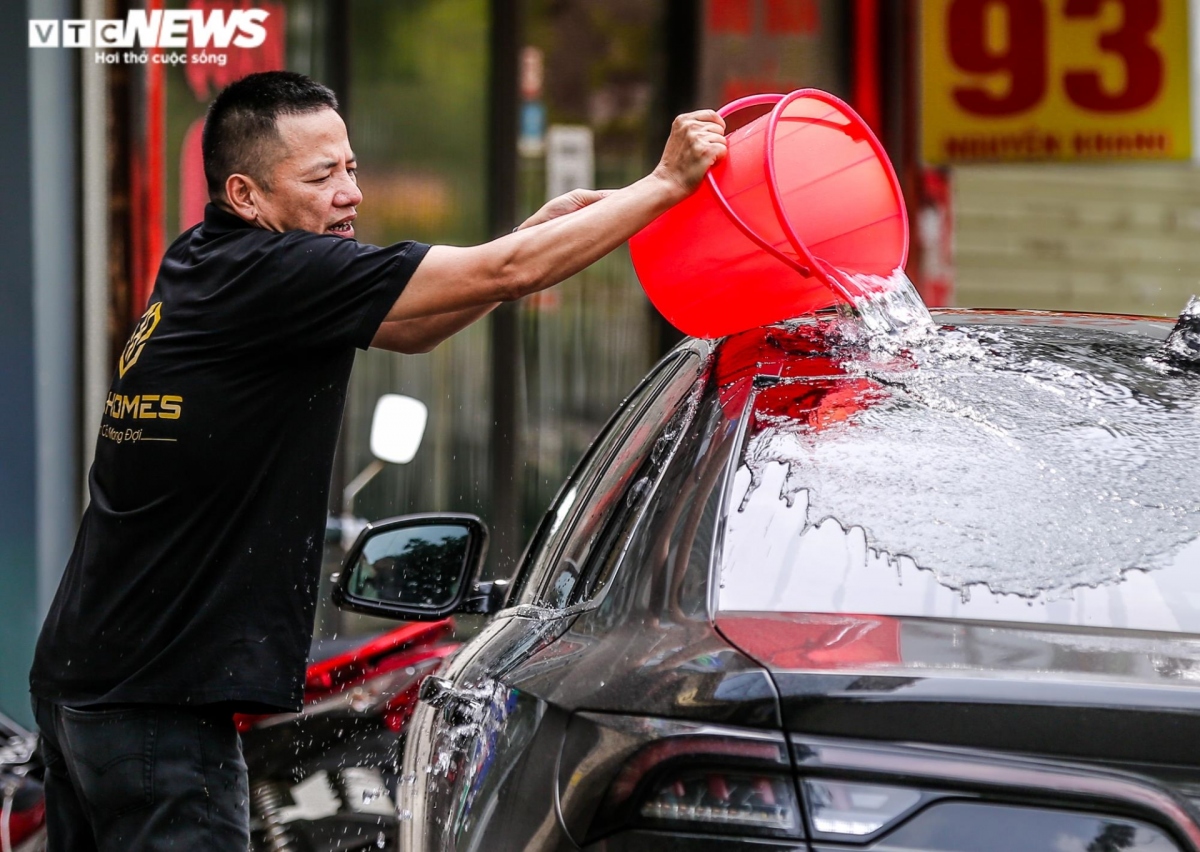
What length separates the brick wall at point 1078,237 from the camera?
10.1 m

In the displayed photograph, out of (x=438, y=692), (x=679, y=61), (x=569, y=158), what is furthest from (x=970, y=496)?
(x=679, y=61)

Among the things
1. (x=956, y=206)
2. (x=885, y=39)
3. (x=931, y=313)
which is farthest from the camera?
(x=956, y=206)

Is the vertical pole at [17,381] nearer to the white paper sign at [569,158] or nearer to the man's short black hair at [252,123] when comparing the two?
the white paper sign at [569,158]

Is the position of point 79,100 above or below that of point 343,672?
above

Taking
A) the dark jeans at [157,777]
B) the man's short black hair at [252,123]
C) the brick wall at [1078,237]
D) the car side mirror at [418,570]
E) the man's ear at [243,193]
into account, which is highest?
the brick wall at [1078,237]

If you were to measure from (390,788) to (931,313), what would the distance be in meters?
2.05

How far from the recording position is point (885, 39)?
29.8ft

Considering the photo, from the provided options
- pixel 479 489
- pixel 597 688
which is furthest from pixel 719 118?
pixel 479 489

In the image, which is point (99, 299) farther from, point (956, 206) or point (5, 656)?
point (956, 206)

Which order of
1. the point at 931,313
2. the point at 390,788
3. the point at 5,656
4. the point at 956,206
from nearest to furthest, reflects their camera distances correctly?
the point at 931,313, the point at 390,788, the point at 5,656, the point at 956,206

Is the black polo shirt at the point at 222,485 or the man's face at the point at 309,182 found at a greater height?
the man's face at the point at 309,182

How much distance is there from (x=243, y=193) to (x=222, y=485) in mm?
583

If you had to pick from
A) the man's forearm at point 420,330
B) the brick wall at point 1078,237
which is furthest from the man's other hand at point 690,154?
the brick wall at point 1078,237

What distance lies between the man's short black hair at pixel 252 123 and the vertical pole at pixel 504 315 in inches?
198
